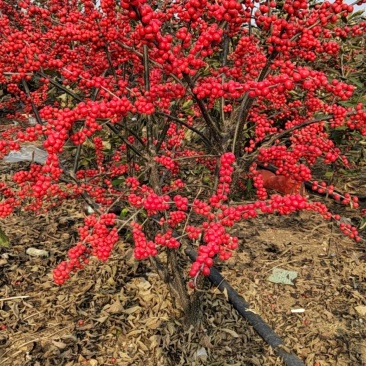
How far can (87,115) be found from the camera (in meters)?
2.05

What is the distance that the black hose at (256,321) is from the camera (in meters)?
3.18

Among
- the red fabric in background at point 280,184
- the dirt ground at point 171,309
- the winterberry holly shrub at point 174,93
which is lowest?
the dirt ground at point 171,309

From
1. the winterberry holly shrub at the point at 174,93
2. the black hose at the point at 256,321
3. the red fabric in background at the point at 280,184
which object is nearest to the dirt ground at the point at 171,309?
the black hose at the point at 256,321

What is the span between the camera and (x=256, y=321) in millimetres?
3475

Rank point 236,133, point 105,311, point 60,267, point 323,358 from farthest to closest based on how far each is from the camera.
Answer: point 105,311 < point 323,358 < point 236,133 < point 60,267

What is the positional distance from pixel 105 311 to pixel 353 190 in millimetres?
4161

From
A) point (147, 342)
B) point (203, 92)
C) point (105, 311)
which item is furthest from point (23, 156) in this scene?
point (203, 92)

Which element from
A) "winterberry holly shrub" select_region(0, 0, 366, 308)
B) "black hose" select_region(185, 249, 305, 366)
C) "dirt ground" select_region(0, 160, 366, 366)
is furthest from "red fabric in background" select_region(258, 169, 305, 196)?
"black hose" select_region(185, 249, 305, 366)

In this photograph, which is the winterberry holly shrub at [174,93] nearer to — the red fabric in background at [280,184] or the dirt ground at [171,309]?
the dirt ground at [171,309]

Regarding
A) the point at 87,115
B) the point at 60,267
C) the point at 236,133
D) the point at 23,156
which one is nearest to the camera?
the point at 87,115

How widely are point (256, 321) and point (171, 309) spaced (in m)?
0.82

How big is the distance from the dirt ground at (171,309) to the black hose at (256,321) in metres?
0.07

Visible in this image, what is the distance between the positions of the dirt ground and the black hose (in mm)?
70

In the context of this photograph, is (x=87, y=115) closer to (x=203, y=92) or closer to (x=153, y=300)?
(x=203, y=92)
